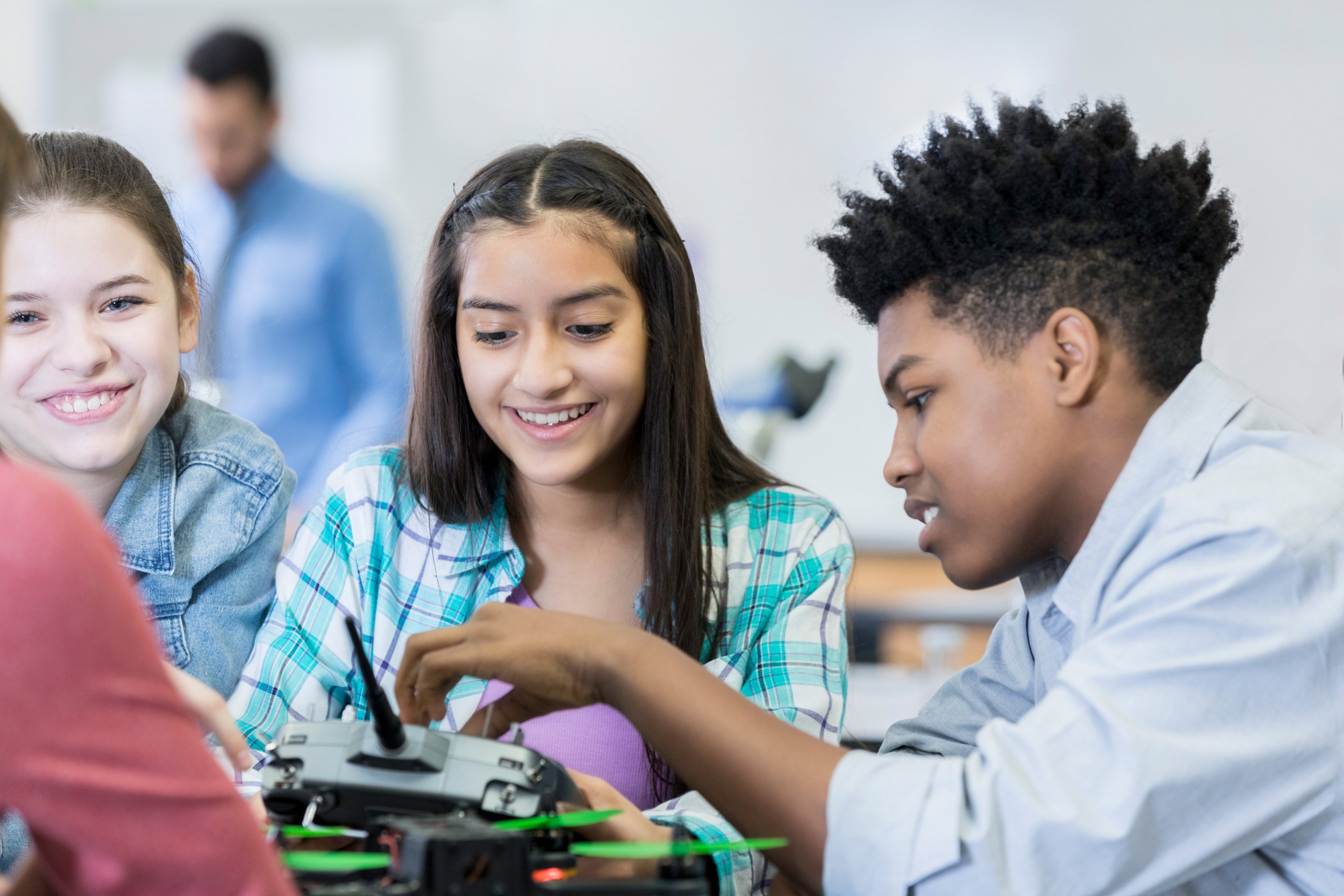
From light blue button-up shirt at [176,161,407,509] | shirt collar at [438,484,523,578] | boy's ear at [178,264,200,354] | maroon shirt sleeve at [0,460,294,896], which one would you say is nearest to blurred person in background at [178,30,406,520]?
light blue button-up shirt at [176,161,407,509]

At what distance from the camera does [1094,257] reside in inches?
40.4

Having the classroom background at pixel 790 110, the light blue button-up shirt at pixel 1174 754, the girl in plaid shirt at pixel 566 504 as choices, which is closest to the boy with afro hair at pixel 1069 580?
Answer: the light blue button-up shirt at pixel 1174 754

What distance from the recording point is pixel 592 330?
1350 millimetres

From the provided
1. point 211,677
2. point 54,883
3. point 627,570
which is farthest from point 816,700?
point 54,883

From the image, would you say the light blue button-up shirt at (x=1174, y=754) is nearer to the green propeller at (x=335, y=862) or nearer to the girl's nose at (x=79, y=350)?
the green propeller at (x=335, y=862)

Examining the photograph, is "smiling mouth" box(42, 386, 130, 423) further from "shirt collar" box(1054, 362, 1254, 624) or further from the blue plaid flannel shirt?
"shirt collar" box(1054, 362, 1254, 624)

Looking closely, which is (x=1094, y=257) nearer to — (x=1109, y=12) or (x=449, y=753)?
(x=449, y=753)

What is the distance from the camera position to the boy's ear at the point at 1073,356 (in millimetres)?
993

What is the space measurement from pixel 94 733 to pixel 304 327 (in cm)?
292

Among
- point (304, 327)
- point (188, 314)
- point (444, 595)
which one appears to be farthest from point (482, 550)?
point (304, 327)

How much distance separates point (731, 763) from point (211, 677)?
729mm

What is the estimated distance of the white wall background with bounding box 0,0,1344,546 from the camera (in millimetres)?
3264

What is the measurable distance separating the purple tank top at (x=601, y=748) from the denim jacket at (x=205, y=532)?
0.35 meters

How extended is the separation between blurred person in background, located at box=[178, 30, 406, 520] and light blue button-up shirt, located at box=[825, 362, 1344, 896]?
101 inches
